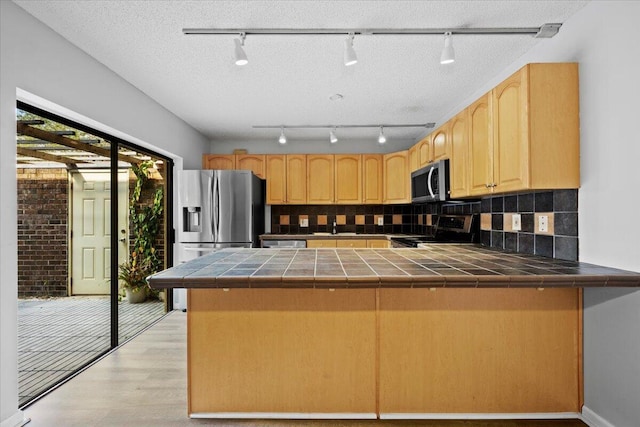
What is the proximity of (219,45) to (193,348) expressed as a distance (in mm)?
1933

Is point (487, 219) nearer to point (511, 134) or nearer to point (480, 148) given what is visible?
point (480, 148)

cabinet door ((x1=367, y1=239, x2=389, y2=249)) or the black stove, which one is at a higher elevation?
the black stove

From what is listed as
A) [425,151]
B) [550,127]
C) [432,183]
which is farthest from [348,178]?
→ [550,127]

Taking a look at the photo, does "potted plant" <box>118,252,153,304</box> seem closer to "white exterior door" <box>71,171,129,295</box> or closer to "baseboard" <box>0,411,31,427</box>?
"white exterior door" <box>71,171,129,295</box>

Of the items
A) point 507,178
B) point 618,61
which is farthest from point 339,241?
point 618,61

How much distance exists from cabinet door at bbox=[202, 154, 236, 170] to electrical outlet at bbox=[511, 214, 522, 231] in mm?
3568

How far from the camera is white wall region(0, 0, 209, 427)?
1744 mm

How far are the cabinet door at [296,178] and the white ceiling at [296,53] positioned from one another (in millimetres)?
952

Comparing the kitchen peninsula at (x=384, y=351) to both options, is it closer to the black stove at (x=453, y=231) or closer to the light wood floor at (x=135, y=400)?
the light wood floor at (x=135, y=400)

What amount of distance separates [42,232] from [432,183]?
10.9 feet

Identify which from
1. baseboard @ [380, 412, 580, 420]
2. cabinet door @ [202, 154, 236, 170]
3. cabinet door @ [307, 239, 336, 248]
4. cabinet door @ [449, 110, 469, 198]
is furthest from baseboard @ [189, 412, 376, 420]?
cabinet door @ [202, 154, 236, 170]

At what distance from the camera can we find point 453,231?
343 cm

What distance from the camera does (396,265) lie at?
179 centimetres

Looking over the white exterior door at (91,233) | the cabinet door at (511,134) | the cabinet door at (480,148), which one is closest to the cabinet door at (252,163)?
the white exterior door at (91,233)
